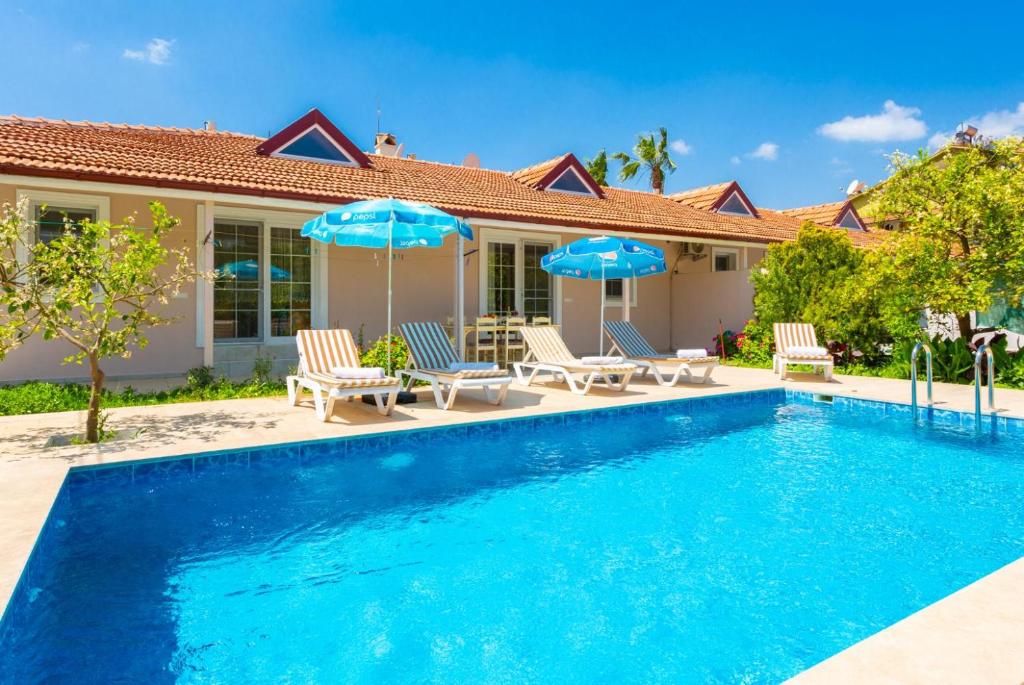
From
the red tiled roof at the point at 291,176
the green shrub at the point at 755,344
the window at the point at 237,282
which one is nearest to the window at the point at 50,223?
the red tiled roof at the point at 291,176

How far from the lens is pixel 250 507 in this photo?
5.41m

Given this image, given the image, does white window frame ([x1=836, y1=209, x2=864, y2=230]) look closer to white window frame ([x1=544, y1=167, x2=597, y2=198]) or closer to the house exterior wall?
the house exterior wall

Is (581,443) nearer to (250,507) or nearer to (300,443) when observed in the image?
(300,443)

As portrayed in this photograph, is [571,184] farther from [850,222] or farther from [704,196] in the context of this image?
[850,222]

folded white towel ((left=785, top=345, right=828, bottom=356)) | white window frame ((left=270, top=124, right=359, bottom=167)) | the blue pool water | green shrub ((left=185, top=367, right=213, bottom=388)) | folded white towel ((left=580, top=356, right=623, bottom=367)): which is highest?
white window frame ((left=270, top=124, right=359, bottom=167))

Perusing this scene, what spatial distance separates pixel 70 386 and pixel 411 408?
4.88 metres

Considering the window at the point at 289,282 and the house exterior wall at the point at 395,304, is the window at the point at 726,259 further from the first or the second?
the window at the point at 289,282

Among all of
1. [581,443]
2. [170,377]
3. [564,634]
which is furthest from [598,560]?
[170,377]

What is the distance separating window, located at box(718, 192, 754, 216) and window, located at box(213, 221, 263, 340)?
14466 mm

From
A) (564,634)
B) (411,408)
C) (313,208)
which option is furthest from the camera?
(313,208)

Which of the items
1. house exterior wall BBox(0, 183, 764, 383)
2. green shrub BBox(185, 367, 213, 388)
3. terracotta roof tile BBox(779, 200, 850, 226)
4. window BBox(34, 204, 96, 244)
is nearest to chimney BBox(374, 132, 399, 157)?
house exterior wall BBox(0, 183, 764, 383)

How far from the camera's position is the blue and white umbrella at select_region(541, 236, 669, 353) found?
10766 mm

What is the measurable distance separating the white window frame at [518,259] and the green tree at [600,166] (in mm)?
21286

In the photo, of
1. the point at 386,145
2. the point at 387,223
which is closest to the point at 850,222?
the point at 386,145
